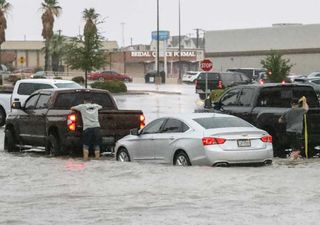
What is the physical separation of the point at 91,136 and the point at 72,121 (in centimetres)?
82

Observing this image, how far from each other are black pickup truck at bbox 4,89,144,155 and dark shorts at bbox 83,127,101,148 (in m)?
0.74

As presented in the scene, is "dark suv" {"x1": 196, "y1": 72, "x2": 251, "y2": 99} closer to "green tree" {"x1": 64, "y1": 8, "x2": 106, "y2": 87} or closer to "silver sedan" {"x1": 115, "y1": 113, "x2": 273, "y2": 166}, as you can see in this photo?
"green tree" {"x1": 64, "y1": 8, "x2": 106, "y2": 87}

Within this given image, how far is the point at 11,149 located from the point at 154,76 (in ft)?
220

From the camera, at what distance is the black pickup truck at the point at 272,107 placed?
19.8 meters

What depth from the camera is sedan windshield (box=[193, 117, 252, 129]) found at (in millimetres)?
17250

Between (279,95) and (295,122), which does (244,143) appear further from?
(279,95)

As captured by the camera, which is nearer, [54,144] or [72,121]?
[72,121]

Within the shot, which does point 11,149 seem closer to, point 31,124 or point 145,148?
point 31,124

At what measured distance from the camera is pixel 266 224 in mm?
10281

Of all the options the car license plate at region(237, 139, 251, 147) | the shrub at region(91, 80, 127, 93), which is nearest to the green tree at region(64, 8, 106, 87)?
the shrub at region(91, 80, 127, 93)

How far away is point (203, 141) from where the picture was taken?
16703 mm

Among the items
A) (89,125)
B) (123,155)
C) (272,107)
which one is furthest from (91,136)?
(272,107)

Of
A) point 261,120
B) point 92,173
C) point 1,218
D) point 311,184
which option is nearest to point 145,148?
point 92,173

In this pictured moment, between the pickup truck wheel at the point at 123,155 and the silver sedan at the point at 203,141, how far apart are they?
0.65m
